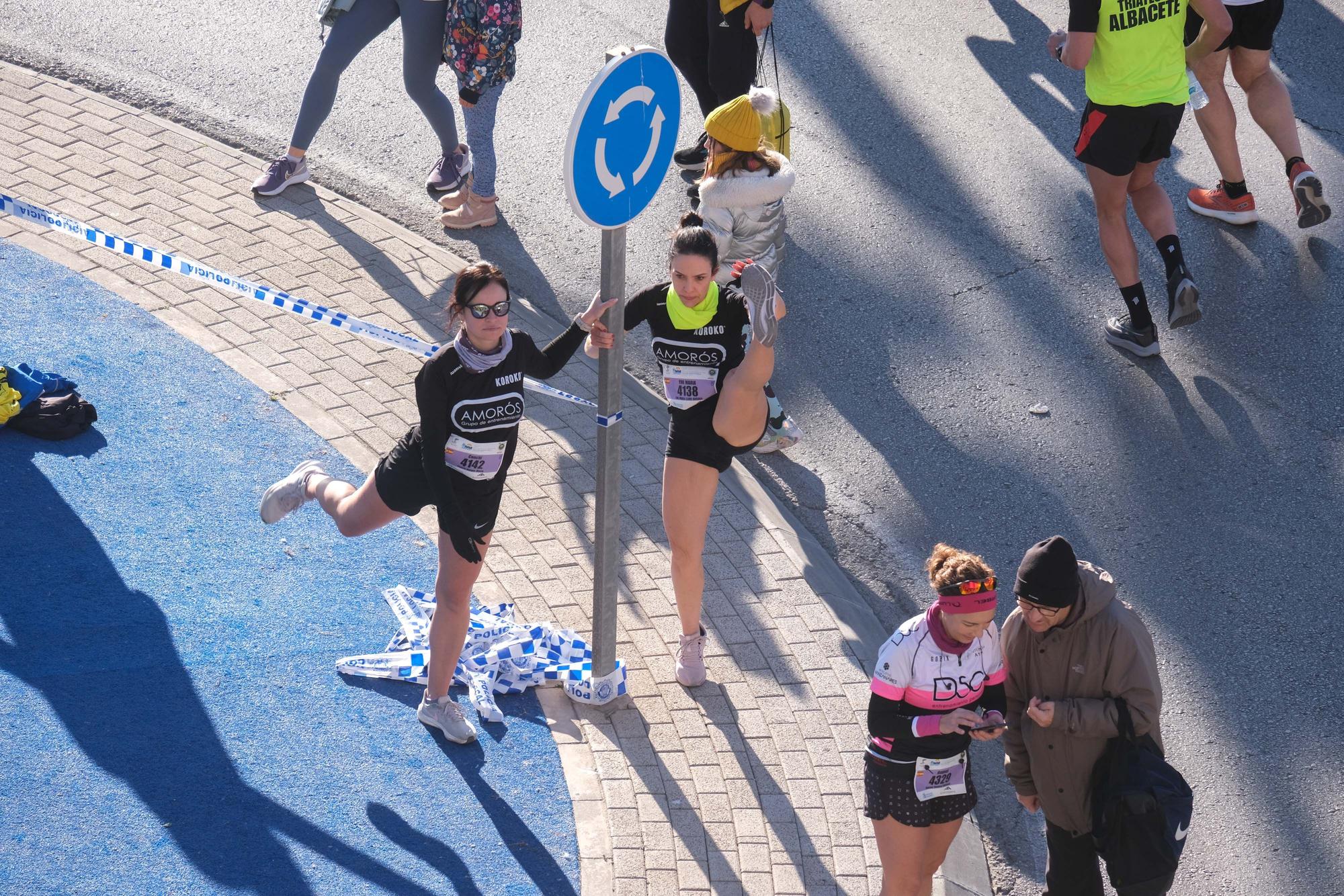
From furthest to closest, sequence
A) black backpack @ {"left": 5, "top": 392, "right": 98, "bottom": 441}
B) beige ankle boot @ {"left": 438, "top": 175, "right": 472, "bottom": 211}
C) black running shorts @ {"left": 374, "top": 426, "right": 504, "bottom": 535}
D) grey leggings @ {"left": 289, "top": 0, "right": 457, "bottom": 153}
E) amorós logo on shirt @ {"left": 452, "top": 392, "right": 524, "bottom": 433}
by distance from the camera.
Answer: beige ankle boot @ {"left": 438, "top": 175, "right": 472, "bottom": 211}
grey leggings @ {"left": 289, "top": 0, "right": 457, "bottom": 153}
black backpack @ {"left": 5, "top": 392, "right": 98, "bottom": 441}
black running shorts @ {"left": 374, "top": 426, "right": 504, "bottom": 535}
amorós logo on shirt @ {"left": 452, "top": 392, "right": 524, "bottom": 433}

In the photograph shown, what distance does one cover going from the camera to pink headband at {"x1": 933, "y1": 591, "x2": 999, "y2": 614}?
13.6 ft

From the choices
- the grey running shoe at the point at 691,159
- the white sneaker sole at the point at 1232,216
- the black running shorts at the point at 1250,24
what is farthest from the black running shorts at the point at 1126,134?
the grey running shoe at the point at 691,159

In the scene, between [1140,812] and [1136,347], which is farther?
[1136,347]

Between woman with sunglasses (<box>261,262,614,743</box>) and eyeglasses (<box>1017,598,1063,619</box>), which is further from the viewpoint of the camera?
woman with sunglasses (<box>261,262,614,743</box>)

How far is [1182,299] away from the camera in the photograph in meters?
7.47

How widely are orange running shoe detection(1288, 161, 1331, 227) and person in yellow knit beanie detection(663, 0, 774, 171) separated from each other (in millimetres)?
3367

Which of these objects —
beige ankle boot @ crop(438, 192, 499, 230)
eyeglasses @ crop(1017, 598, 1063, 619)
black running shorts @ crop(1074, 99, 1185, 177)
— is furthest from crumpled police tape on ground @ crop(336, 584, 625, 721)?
black running shorts @ crop(1074, 99, 1185, 177)

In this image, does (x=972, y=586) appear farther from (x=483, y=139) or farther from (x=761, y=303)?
(x=483, y=139)

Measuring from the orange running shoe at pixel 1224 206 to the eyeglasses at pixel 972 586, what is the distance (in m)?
5.46

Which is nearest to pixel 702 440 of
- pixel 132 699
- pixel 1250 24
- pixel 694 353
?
pixel 694 353

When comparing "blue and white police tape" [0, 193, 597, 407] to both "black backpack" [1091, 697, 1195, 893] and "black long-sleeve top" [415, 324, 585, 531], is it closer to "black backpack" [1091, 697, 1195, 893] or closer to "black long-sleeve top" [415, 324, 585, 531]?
"black long-sleeve top" [415, 324, 585, 531]

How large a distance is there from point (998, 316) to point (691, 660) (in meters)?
3.47

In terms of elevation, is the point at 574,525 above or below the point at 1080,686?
below

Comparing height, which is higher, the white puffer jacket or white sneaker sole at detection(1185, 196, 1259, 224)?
the white puffer jacket
